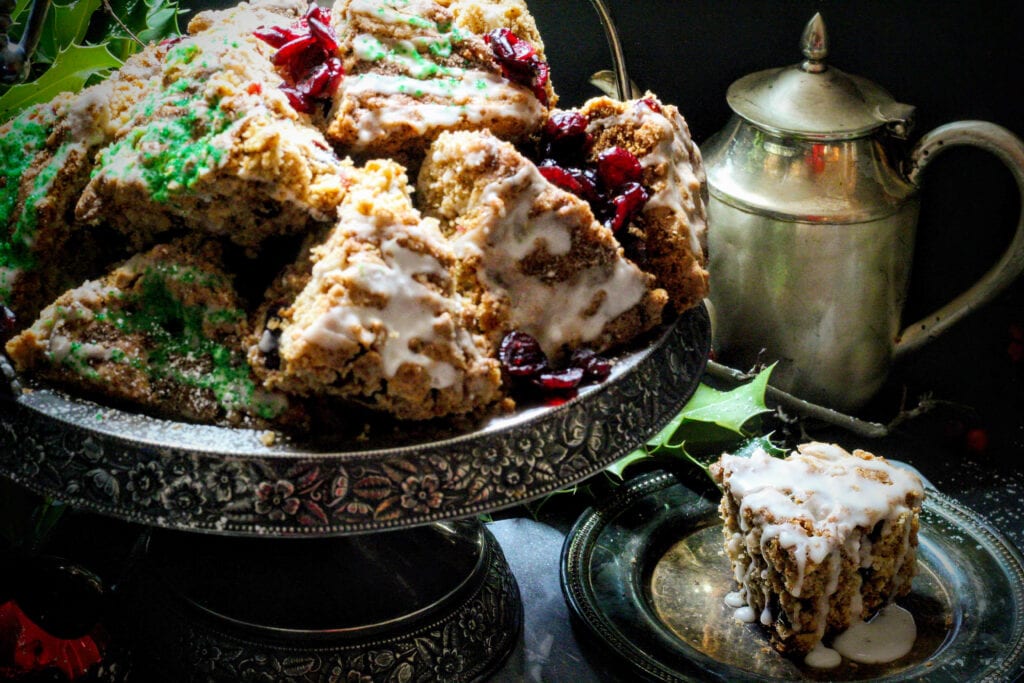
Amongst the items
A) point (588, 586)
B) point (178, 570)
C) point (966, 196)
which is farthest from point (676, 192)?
point (966, 196)

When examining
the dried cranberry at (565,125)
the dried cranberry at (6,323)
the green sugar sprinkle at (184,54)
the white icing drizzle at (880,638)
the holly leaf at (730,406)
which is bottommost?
the white icing drizzle at (880,638)

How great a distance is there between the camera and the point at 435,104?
49.3 inches

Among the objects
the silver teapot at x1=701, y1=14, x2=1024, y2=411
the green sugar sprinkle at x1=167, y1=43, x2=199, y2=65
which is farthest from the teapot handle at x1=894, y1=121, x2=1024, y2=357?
the green sugar sprinkle at x1=167, y1=43, x2=199, y2=65

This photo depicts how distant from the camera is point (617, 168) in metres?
1.28

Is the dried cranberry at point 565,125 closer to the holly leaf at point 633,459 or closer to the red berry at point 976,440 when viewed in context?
the holly leaf at point 633,459

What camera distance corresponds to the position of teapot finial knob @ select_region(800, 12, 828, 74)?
189 cm

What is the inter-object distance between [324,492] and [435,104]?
451 mm

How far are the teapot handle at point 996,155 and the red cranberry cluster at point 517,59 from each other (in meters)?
0.86

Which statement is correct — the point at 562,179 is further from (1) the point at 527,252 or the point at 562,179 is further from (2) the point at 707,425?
(2) the point at 707,425

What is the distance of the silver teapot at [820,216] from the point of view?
6.18 ft

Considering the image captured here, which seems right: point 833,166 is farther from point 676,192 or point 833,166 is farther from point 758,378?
point 676,192

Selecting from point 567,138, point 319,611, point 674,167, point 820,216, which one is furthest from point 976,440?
point 319,611

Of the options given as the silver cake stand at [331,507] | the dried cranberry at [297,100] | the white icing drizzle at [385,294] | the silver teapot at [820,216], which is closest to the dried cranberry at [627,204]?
the silver cake stand at [331,507]

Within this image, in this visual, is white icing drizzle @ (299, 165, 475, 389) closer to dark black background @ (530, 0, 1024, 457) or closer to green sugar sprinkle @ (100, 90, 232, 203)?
green sugar sprinkle @ (100, 90, 232, 203)
